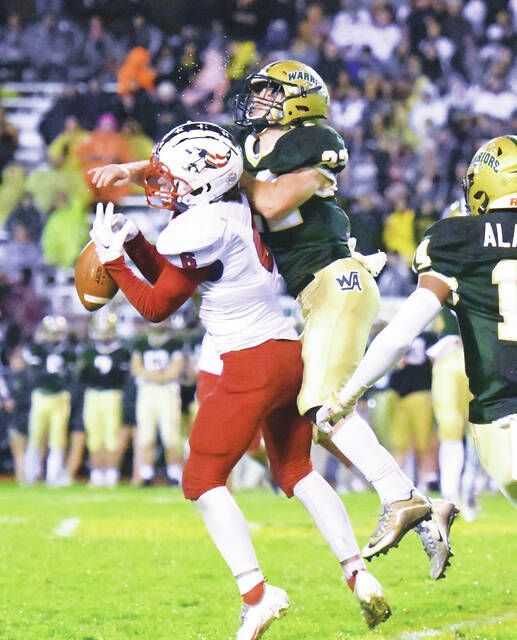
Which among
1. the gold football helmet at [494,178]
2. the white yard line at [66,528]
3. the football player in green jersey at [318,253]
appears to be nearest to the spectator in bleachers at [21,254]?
the white yard line at [66,528]

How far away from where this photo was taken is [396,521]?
4367 millimetres

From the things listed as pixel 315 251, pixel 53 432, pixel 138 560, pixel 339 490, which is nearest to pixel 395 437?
pixel 339 490

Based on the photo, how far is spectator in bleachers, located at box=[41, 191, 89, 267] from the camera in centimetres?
1327

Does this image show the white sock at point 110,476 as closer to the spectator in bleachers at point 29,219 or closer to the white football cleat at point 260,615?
the spectator in bleachers at point 29,219

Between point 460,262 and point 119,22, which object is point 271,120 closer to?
point 460,262

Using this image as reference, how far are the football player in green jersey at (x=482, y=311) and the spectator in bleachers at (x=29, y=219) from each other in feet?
33.1

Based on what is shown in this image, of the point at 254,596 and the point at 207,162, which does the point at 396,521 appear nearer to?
the point at 254,596

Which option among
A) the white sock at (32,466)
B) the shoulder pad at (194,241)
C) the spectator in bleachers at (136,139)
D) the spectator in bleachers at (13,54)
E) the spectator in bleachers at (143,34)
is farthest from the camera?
the spectator in bleachers at (13,54)

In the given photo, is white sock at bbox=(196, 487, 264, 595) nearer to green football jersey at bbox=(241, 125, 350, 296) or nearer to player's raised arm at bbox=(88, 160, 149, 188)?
green football jersey at bbox=(241, 125, 350, 296)

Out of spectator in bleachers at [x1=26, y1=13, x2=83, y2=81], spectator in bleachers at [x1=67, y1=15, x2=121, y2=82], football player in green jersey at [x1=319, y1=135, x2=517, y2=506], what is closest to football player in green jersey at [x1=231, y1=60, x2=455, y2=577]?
football player in green jersey at [x1=319, y1=135, x2=517, y2=506]

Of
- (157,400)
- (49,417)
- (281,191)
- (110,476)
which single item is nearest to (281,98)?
(281,191)

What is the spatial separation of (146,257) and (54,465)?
26.2 feet

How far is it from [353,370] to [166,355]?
7496 mm

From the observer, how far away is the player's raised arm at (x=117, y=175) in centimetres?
466
